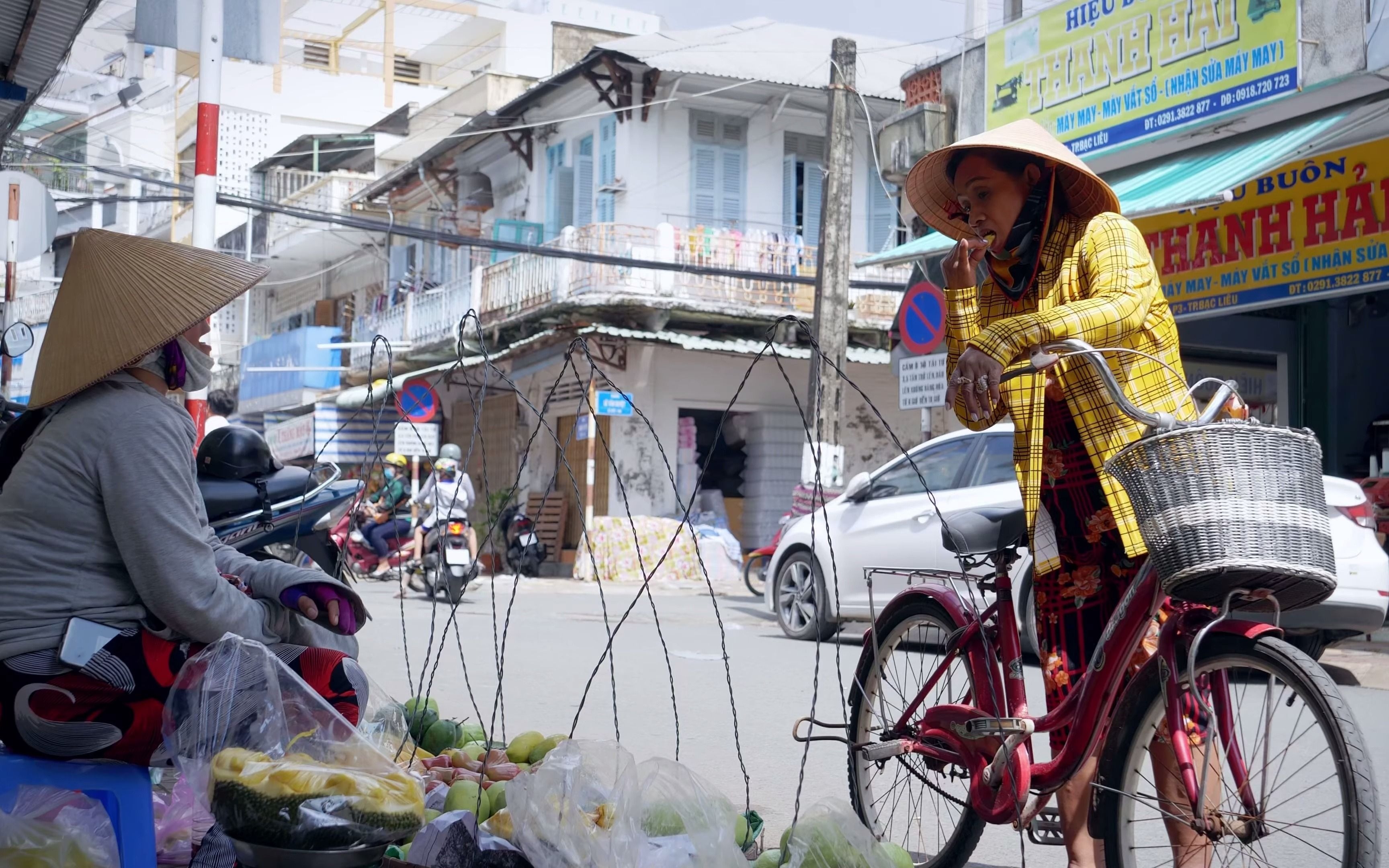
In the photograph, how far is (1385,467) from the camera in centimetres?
1071

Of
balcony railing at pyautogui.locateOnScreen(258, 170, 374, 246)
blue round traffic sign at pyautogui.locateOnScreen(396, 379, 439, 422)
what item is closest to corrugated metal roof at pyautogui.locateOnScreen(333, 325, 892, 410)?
blue round traffic sign at pyautogui.locateOnScreen(396, 379, 439, 422)

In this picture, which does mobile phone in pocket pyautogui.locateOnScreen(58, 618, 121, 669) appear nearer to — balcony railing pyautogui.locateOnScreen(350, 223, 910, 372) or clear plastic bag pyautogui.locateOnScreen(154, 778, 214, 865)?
clear plastic bag pyautogui.locateOnScreen(154, 778, 214, 865)

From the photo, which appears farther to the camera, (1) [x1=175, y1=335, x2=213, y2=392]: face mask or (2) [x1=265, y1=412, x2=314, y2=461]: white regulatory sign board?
(2) [x1=265, y1=412, x2=314, y2=461]: white regulatory sign board

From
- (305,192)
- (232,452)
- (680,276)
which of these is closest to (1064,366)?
(232,452)

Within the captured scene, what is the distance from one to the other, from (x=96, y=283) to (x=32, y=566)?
22.6 inches

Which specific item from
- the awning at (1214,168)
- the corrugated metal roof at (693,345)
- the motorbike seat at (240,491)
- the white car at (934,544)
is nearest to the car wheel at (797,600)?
the white car at (934,544)

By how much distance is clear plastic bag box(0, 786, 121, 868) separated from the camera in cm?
215

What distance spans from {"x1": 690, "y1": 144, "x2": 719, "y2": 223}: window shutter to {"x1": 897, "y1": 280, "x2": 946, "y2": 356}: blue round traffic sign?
911 centimetres

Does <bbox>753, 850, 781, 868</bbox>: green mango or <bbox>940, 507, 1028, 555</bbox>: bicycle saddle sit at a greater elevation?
<bbox>940, 507, 1028, 555</bbox>: bicycle saddle

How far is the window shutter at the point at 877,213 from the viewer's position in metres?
20.8

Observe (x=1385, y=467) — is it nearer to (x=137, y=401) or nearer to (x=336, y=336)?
(x=137, y=401)

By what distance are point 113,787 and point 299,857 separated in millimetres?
409

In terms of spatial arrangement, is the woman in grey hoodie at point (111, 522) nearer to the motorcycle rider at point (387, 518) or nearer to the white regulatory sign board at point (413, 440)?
the motorcycle rider at point (387, 518)

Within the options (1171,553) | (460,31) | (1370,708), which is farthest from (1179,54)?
(460,31)
